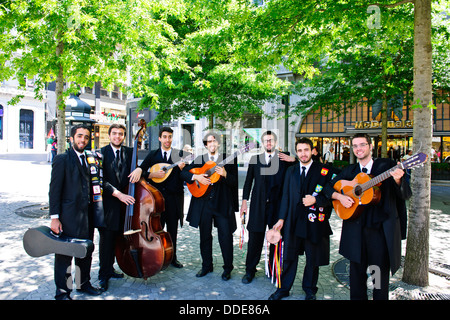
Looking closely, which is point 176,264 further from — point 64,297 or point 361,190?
point 361,190

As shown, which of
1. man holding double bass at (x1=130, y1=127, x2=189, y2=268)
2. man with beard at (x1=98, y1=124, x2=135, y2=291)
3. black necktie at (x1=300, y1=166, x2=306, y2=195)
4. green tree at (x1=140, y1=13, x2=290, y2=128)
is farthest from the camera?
green tree at (x1=140, y1=13, x2=290, y2=128)

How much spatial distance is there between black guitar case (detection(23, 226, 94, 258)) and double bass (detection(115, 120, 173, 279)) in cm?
55

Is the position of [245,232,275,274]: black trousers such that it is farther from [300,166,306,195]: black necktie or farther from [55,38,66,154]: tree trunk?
[55,38,66,154]: tree trunk

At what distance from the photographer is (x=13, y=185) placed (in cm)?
1130

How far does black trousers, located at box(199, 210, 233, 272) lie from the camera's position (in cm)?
403

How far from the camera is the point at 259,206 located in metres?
3.96

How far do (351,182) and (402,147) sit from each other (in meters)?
17.9

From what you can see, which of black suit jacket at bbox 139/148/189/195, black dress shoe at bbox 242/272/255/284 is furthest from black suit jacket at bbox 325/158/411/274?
black suit jacket at bbox 139/148/189/195

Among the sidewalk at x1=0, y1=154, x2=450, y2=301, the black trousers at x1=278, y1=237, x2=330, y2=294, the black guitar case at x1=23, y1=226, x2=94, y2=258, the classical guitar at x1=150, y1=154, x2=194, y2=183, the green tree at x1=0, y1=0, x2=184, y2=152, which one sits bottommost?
the sidewalk at x1=0, y1=154, x2=450, y2=301

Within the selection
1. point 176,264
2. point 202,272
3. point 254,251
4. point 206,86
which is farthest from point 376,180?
point 206,86

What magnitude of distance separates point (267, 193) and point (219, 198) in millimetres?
655

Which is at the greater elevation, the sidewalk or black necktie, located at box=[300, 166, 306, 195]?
black necktie, located at box=[300, 166, 306, 195]
